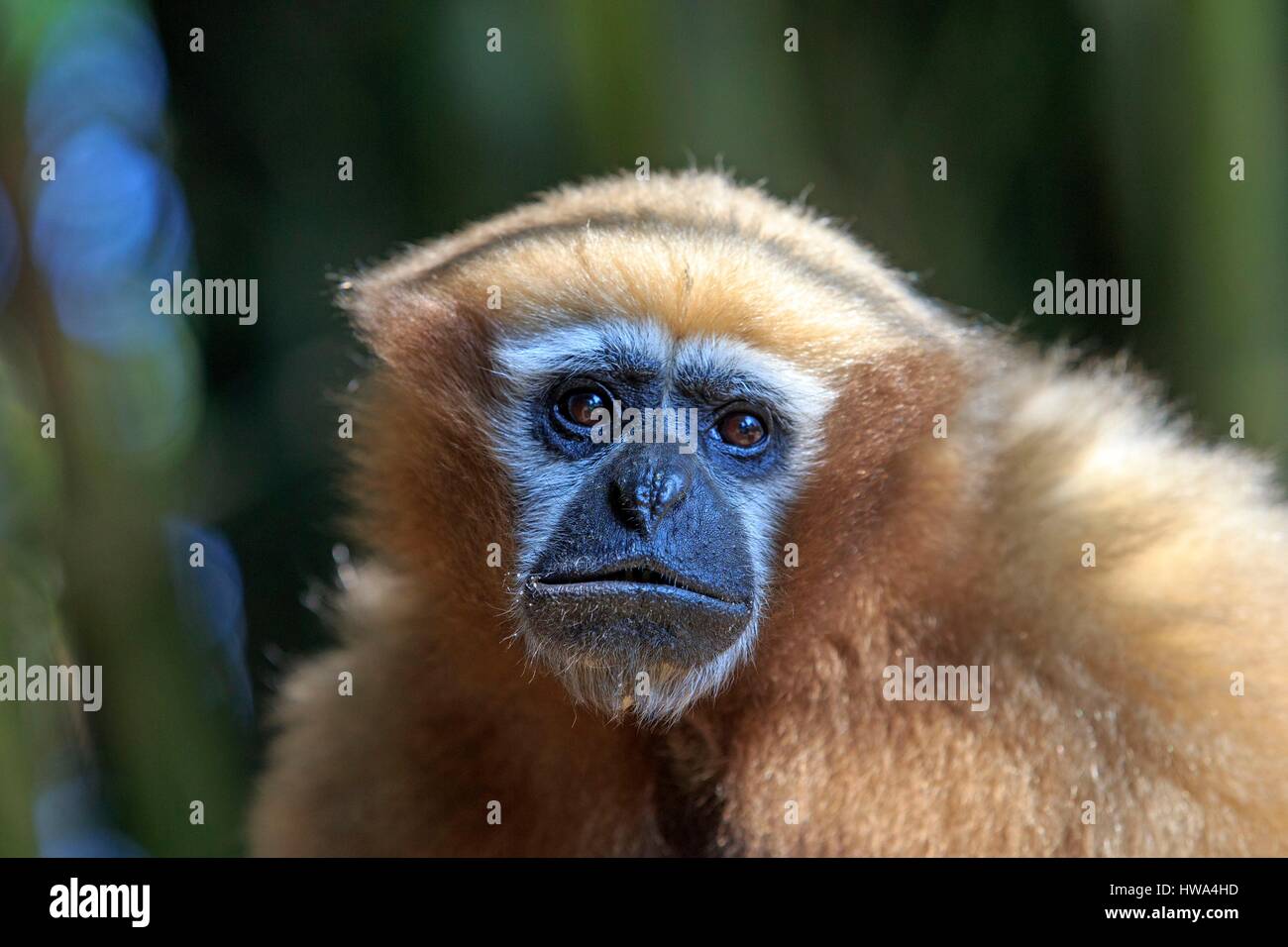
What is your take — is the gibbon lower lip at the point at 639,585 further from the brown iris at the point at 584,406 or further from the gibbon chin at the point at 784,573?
the brown iris at the point at 584,406

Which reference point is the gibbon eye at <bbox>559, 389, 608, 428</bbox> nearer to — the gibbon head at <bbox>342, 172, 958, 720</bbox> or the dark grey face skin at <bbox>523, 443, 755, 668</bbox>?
the gibbon head at <bbox>342, 172, 958, 720</bbox>

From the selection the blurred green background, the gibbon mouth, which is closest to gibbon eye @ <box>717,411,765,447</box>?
the gibbon mouth

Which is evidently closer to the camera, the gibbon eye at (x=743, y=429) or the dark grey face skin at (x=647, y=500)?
the dark grey face skin at (x=647, y=500)

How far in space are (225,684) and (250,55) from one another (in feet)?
7.83

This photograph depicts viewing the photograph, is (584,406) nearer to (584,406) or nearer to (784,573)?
(584,406)

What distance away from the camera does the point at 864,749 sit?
2797mm

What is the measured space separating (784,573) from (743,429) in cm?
36

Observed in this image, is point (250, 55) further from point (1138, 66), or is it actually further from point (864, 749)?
point (864, 749)

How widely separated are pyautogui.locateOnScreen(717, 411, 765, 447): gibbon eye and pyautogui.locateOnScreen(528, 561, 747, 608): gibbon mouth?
1.36 ft

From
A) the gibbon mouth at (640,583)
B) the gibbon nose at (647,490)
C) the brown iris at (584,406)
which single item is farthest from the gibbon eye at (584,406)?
the gibbon mouth at (640,583)

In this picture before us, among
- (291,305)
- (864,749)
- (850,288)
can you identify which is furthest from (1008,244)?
(291,305)

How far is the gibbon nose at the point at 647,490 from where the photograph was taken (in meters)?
2.62

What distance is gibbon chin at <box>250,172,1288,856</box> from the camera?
8.71 ft

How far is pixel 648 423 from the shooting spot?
2.85 meters
